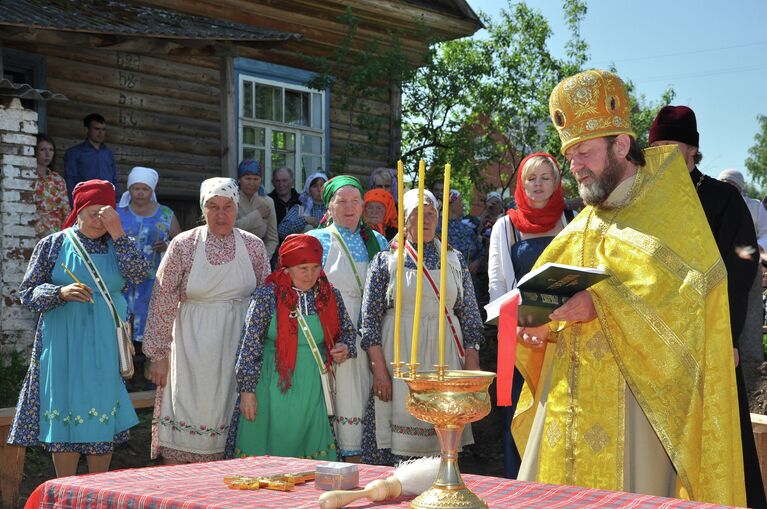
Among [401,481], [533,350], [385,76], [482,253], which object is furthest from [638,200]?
[385,76]

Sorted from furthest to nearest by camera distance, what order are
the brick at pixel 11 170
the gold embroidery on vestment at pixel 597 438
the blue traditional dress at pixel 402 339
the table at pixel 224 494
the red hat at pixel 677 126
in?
the brick at pixel 11 170 < the blue traditional dress at pixel 402 339 < the red hat at pixel 677 126 < the gold embroidery on vestment at pixel 597 438 < the table at pixel 224 494

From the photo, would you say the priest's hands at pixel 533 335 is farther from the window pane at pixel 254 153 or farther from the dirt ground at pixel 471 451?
the window pane at pixel 254 153

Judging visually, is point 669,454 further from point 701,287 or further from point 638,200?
point 638,200

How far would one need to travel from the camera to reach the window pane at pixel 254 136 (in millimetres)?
13055

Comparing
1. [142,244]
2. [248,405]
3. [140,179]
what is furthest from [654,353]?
[140,179]

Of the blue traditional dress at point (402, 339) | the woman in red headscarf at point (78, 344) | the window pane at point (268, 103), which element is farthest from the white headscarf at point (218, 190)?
the window pane at point (268, 103)

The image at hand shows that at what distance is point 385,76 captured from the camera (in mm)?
12711

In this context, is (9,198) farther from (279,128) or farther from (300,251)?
(279,128)

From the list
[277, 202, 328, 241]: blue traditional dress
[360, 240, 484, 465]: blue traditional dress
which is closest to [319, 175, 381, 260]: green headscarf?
[360, 240, 484, 465]: blue traditional dress

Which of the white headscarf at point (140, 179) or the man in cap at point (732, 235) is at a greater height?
the white headscarf at point (140, 179)

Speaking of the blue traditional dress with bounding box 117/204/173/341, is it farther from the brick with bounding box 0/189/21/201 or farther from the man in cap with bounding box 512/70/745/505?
the man in cap with bounding box 512/70/745/505

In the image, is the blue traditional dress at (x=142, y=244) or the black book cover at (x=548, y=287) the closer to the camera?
the black book cover at (x=548, y=287)

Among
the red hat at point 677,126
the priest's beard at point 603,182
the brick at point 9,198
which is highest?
the brick at point 9,198

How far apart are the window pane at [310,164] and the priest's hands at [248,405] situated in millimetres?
8724
